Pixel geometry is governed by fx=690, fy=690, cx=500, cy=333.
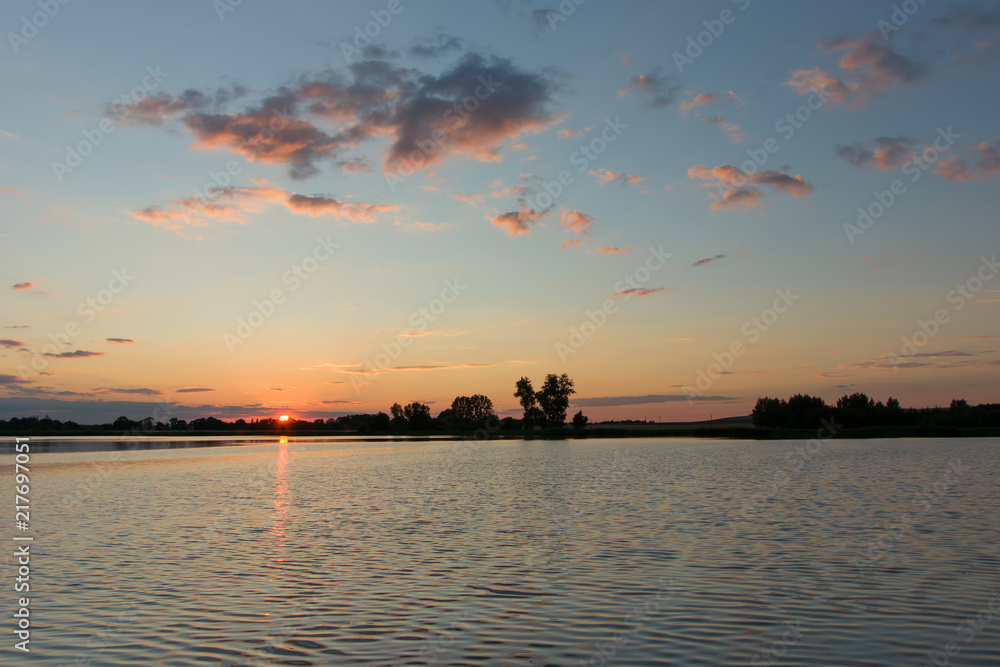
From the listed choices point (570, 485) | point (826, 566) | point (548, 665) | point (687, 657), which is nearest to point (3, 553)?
point (548, 665)

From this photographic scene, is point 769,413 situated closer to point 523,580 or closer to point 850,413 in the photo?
point 850,413

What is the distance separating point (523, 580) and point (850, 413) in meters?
190

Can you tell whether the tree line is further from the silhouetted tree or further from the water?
the water

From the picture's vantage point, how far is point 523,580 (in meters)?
18.7

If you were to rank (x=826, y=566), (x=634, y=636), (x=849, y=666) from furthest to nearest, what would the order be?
(x=826, y=566), (x=634, y=636), (x=849, y=666)

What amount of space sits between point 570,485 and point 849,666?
35814mm

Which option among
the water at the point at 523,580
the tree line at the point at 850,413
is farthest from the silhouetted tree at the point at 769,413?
the water at the point at 523,580

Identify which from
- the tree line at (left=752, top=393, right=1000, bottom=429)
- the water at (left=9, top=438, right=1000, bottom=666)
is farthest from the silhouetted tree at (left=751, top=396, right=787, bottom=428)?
the water at (left=9, top=438, right=1000, bottom=666)

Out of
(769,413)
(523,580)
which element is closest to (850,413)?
(769,413)

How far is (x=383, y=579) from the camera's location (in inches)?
749

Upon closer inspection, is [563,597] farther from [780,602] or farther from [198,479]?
[198,479]

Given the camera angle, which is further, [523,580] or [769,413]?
[769,413]

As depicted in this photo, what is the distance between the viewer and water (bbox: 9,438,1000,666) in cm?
1310

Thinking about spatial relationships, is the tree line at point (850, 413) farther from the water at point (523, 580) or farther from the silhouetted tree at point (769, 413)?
the water at point (523, 580)
